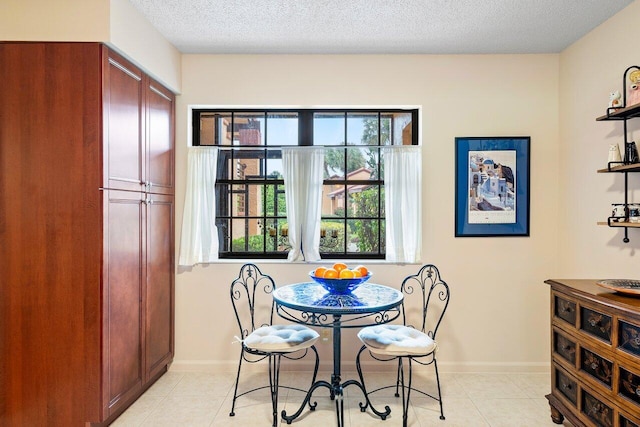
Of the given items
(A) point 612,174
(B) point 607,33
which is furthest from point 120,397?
(B) point 607,33

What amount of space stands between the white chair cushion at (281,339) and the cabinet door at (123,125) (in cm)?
128

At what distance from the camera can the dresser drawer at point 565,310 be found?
86.2 inches

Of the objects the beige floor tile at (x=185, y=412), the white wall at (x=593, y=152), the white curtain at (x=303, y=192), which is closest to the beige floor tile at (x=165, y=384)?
the beige floor tile at (x=185, y=412)

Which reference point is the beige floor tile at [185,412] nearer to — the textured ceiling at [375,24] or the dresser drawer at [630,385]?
the dresser drawer at [630,385]

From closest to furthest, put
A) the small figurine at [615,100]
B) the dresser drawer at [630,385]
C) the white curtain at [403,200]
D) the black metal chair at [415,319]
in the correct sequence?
the dresser drawer at [630,385] → the small figurine at [615,100] → the black metal chair at [415,319] → the white curtain at [403,200]

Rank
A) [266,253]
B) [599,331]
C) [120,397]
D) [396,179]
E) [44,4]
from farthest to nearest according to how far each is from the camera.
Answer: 1. [266,253]
2. [396,179]
3. [120,397]
4. [44,4]
5. [599,331]

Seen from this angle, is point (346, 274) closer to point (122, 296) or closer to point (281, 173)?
point (281, 173)

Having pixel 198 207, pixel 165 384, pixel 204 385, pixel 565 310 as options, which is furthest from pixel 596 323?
pixel 165 384

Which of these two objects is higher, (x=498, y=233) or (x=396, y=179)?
(x=396, y=179)

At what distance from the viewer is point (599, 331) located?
6.47 feet

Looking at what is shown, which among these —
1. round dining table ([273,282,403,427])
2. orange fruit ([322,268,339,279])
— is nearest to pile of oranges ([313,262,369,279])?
orange fruit ([322,268,339,279])

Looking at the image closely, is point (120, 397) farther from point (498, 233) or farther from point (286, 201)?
point (498, 233)

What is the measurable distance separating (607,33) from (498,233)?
1.59 m

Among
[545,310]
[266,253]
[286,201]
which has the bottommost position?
[545,310]
